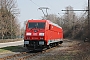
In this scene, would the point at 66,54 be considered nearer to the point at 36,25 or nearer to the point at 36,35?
the point at 36,35

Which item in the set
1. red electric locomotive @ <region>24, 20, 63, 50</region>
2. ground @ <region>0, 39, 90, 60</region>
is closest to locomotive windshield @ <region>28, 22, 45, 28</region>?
red electric locomotive @ <region>24, 20, 63, 50</region>

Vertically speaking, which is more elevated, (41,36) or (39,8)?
(39,8)

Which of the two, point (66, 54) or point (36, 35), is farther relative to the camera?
point (36, 35)

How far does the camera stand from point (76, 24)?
8619cm

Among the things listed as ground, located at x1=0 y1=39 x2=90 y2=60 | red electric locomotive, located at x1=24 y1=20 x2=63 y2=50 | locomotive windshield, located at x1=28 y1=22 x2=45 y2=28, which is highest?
locomotive windshield, located at x1=28 y1=22 x2=45 y2=28

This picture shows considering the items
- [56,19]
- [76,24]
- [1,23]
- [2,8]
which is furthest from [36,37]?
[56,19]

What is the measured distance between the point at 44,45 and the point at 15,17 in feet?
187

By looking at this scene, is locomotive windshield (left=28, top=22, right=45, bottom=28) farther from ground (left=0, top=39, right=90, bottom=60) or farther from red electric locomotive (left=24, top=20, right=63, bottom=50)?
ground (left=0, top=39, right=90, bottom=60)

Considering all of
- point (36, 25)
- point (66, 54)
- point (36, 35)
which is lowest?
point (66, 54)

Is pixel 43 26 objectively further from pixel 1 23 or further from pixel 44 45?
pixel 1 23

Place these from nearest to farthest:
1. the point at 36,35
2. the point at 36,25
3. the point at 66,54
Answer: the point at 66,54, the point at 36,35, the point at 36,25

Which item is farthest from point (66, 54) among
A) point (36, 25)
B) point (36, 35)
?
point (36, 25)

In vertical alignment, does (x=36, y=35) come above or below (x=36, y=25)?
below

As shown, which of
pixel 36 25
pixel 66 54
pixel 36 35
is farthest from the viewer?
pixel 36 25
